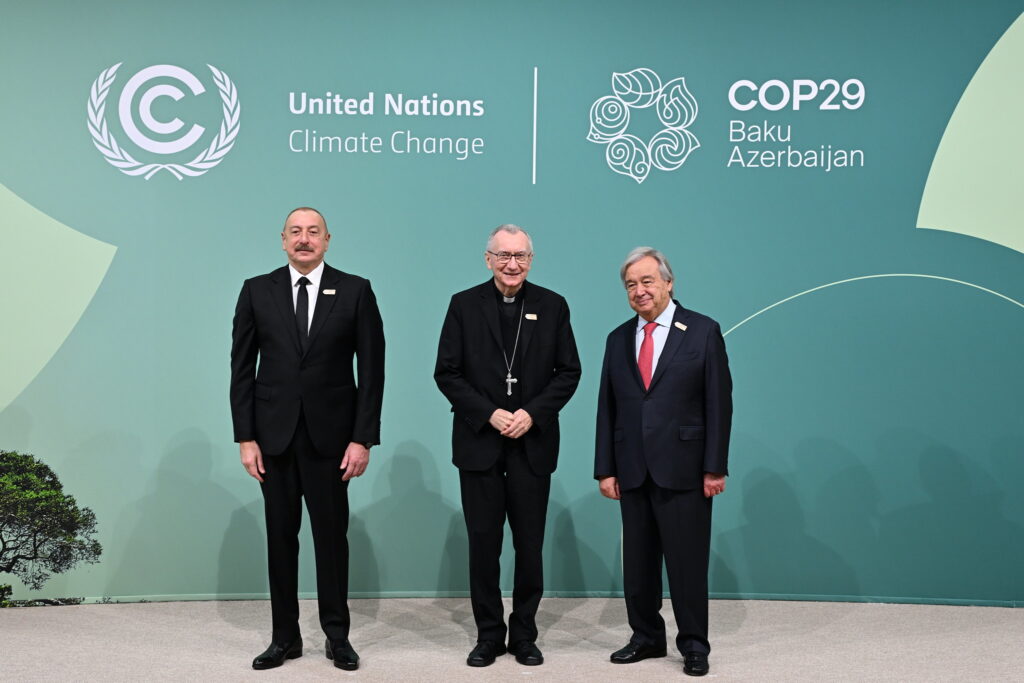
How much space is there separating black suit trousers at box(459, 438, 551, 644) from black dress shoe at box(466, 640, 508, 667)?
0.03m

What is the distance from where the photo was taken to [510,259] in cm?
367

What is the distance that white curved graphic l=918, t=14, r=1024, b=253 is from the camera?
15.6 feet

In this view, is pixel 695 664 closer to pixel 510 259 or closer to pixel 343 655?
pixel 343 655

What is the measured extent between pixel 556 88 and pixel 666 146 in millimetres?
625

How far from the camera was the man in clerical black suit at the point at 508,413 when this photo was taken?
3.67m

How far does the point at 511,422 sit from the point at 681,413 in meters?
0.63

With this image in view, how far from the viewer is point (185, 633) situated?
4160 mm

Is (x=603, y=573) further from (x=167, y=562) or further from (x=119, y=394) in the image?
(x=119, y=394)

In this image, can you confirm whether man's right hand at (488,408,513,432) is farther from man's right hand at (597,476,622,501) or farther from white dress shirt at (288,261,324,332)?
white dress shirt at (288,261,324,332)

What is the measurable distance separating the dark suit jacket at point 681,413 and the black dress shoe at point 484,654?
796 millimetres

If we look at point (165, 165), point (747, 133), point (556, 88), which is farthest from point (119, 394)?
point (747, 133)

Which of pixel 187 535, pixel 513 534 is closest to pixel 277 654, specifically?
pixel 513 534

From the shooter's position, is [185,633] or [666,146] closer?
[185,633]

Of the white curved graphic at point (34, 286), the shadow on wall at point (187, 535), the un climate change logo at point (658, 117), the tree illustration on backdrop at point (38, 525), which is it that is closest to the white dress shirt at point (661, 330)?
the un climate change logo at point (658, 117)
